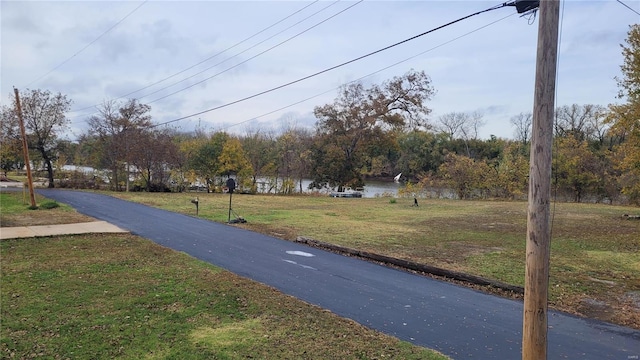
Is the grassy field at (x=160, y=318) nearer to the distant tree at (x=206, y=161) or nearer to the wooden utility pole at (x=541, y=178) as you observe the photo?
the wooden utility pole at (x=541, y=178)

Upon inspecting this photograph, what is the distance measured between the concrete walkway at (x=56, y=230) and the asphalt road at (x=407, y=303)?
1892 millimetres

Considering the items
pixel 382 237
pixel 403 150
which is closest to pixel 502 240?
pixel 382 237

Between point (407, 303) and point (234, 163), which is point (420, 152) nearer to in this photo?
point (234, 163)

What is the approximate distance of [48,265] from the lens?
8070 mm

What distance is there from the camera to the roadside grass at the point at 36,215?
13.5 meters

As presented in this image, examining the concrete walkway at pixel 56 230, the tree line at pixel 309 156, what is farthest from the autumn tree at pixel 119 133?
the concrete walkway at pixel 56 230

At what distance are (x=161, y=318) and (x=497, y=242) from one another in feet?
32.1

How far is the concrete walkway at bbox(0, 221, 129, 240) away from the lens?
11.0m

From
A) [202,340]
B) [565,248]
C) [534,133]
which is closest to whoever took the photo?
[534,133]

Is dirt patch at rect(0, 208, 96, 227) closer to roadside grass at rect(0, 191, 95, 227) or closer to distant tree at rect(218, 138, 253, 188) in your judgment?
roadside grass at rect(0, 191, 95, 227)

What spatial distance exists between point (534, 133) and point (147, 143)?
108 feet

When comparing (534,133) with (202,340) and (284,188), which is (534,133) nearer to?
(202,340)

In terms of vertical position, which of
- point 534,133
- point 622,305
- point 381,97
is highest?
point 381,97

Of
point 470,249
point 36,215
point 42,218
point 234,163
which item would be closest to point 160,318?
point 470,249
